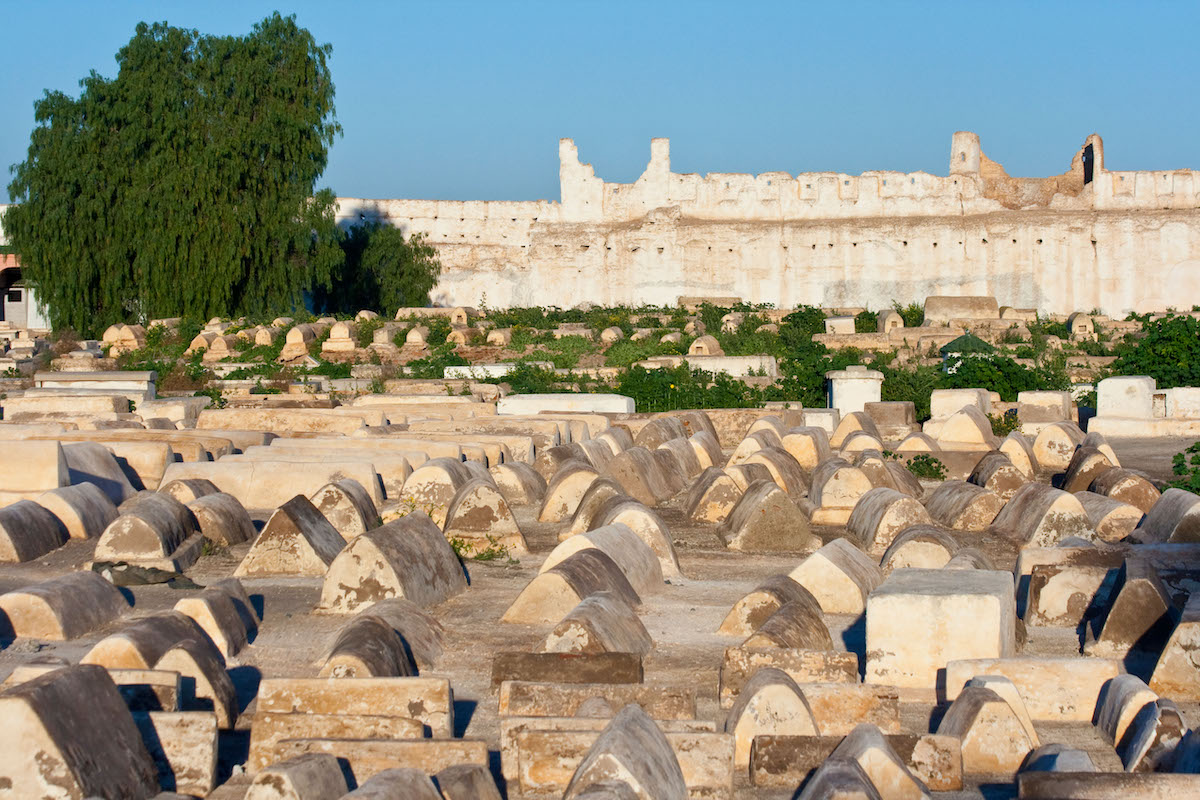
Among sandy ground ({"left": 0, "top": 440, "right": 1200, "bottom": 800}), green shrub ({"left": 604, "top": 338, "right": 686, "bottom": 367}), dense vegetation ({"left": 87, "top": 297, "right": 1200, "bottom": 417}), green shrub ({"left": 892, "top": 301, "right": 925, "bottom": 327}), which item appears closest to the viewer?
sandy ground ({"left": 0, "top": 440, "right": 1200, "bottom": 800})

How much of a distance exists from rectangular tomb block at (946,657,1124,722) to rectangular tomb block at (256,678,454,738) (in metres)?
2.34

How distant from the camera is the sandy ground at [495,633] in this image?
19.4 feet

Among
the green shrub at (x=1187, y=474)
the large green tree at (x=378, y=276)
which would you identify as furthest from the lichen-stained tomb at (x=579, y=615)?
the large green tree at (x=378, y=276)

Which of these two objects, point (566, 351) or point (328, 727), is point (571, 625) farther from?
point (566, 351)

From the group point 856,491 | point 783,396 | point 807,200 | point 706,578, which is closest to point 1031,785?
point 706,578

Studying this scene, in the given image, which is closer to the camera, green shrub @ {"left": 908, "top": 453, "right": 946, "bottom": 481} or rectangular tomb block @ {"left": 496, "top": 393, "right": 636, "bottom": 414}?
green shrub @ {"left": 908, "top": 453, "right": 946, "bottom": 481}

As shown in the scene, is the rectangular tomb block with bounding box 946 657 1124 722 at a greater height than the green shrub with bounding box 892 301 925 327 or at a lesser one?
lesser

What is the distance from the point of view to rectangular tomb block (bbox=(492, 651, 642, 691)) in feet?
19.5

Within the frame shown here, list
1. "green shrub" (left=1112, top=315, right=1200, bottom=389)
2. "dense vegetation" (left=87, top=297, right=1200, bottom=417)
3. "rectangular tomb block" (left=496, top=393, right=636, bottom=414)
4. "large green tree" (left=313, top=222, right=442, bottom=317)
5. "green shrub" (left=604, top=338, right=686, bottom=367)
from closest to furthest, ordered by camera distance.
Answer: "rectangular tomb block" (left=496, top=393, right=636, bottom=414)
"green shrub" (left=1112, top=315, right=1200, bottom=389)
"dense vegetation" (left=87, top=297, right=1200, bottom=417)
"green shrub" (left=604, top=338, right=686, bottom=367)
"large green tree" (left=313, top=222, right=442, bottom=317)

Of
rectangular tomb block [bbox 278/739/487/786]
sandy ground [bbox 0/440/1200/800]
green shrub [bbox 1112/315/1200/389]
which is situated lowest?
sandy ground [bbox 0/440/1200/800]

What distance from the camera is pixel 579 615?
Answer: 665 centimetres

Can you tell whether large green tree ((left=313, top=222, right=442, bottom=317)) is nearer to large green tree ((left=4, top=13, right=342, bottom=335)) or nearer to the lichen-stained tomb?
large green tree ((left=4, top=13, right=342, bottom=335))

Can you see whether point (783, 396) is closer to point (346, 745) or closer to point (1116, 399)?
point (1116, 399)

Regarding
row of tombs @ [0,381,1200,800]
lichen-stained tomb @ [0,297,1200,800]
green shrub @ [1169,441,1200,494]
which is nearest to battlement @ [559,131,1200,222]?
lichen-stained tomb @ [0,297,1200,800]
